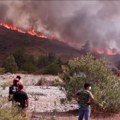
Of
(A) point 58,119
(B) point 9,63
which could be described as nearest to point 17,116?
(A) point 58,119

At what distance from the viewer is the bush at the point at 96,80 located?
2436 cm

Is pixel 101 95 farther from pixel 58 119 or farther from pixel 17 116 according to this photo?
pixel 17 116

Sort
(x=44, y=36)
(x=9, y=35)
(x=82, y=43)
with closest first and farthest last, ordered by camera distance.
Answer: (x=82, y=43)
(x=9, y=35)
(x=44, y=36)

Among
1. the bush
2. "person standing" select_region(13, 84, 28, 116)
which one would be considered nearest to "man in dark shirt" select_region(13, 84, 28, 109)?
"person standing" select_region(13, 84, 28, 116)

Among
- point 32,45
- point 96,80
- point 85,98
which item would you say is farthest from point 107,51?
point 85,98

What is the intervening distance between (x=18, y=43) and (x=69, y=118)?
10716 centimetres

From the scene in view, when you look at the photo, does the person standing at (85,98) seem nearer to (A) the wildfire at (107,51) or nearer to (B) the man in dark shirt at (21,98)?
(B) the man in dark shirt at (21,98)

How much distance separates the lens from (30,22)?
13050cm

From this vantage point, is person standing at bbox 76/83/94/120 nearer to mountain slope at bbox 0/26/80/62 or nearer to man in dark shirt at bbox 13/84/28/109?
man in dark shirt at bbox 13/84/28/109

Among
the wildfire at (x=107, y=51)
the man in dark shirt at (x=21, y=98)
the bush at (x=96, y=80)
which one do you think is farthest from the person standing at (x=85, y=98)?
the wildfire at (x=107, y=51)

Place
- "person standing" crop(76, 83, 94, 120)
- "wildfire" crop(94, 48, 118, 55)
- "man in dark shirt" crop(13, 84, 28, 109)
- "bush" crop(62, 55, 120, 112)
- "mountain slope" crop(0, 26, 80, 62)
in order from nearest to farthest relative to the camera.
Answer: "person standing" crop(76, 83, 94, 120) → "man in dark shirt" crop(13, 84, 28, 109) → "bush" crop(62, 55, 120, 112) → "wildfire" crop(94, 48, 118, 55) → "mountain slope" crop(0, 26, 80, 62)

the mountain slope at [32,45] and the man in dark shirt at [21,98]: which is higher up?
the mountain slope at [32,45]

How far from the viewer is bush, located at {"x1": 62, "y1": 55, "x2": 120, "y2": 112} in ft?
79.9

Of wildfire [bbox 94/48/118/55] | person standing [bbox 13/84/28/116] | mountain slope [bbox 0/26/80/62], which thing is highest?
mountain slope [bbox 0/26/80/62]
